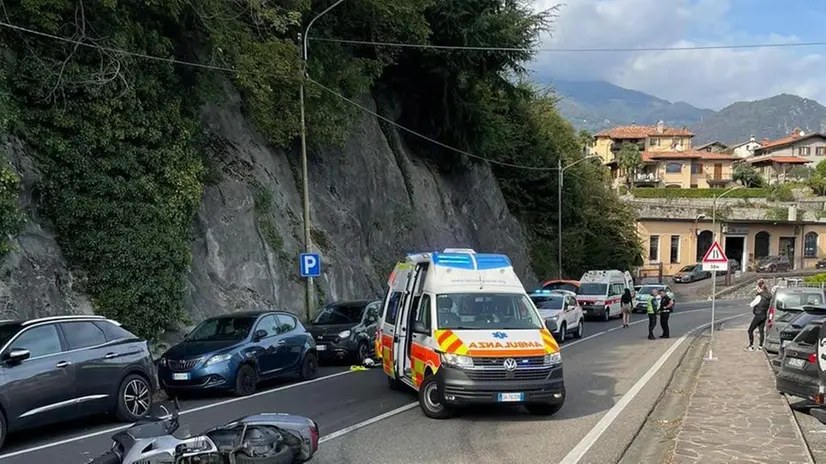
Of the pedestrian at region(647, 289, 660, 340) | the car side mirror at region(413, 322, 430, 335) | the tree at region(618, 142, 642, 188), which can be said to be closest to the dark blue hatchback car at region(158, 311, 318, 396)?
the car side mirror at region(413, 322, 430, 335)

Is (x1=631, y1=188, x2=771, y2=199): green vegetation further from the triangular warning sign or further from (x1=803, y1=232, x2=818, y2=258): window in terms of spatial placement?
the triangular warning sign

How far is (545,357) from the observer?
1066 centimetres

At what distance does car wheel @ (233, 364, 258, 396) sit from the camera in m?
13.1

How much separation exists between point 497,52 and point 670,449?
28701 mm

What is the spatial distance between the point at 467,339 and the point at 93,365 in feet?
17.4

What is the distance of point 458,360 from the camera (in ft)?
34.2

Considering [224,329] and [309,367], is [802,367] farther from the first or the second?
[224,329]

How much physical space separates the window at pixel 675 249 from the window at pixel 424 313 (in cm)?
6491

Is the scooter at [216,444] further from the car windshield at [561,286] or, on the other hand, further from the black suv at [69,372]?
the car windshield at [561,286]

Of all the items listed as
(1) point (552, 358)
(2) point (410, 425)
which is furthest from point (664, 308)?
(2) point (410, 425)

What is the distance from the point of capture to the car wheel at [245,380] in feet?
42.9

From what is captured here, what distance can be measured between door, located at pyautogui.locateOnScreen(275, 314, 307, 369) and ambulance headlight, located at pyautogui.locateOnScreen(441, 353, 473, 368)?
5.00m

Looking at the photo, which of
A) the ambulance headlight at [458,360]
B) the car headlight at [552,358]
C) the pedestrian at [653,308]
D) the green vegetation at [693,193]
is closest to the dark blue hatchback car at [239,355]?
the ambulance headlight at [458,360]

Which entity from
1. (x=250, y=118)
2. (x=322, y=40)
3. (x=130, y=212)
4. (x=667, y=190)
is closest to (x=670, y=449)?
(x=130, y=212)
